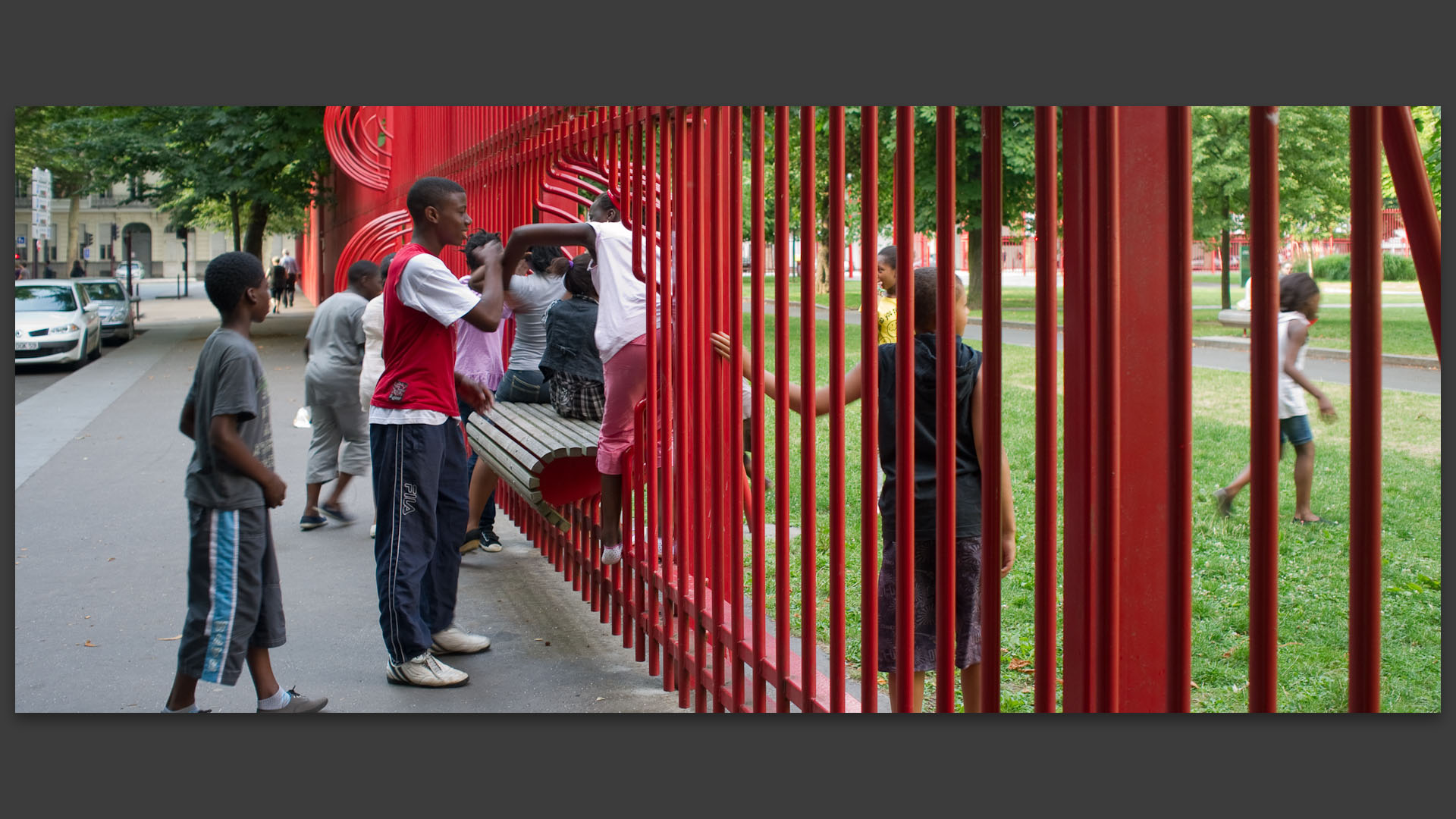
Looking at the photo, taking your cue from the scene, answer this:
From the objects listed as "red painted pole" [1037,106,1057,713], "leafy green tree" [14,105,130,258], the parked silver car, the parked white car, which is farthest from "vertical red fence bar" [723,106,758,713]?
the parked silver car

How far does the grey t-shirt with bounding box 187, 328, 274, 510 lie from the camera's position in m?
3.95

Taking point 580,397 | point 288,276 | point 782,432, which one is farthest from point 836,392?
point 288,276

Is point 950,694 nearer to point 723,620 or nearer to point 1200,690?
point 723,620

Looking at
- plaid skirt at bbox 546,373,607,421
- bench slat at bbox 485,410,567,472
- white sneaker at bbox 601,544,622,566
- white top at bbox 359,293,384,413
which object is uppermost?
white top at bbox 359,293,384,413

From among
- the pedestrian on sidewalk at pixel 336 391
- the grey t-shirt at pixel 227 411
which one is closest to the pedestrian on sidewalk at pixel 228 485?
the grey t-shirt at pixel 227 411

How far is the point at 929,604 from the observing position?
3787mm

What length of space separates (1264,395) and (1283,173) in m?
20.7

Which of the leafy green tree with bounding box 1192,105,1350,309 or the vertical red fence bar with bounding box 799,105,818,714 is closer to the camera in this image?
the vertical red fence bar with bounding box 799,105,818,714

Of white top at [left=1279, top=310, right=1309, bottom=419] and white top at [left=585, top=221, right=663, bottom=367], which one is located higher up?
white top at [left=585, top=221, right=663, bottom=367]

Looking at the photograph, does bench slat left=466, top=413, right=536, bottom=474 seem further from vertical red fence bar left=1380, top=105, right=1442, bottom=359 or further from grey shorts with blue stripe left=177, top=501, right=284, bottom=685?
vertical red fence bar left=1380, top=105, right=1442, bottom=359

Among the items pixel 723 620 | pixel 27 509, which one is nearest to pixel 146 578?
pixel 27 509

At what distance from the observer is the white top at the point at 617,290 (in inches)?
201

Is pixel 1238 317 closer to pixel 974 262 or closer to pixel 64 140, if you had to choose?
pixel 974 262

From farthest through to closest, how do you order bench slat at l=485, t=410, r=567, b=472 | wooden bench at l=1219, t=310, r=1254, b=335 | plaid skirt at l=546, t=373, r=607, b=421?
1. plaid skirt at l=546, t=373, r=607, b=421
2. bench slat at l=485, t=410, r=567, b=472
3. wooden bench at l=1219, t=310, r=1254, b=335
